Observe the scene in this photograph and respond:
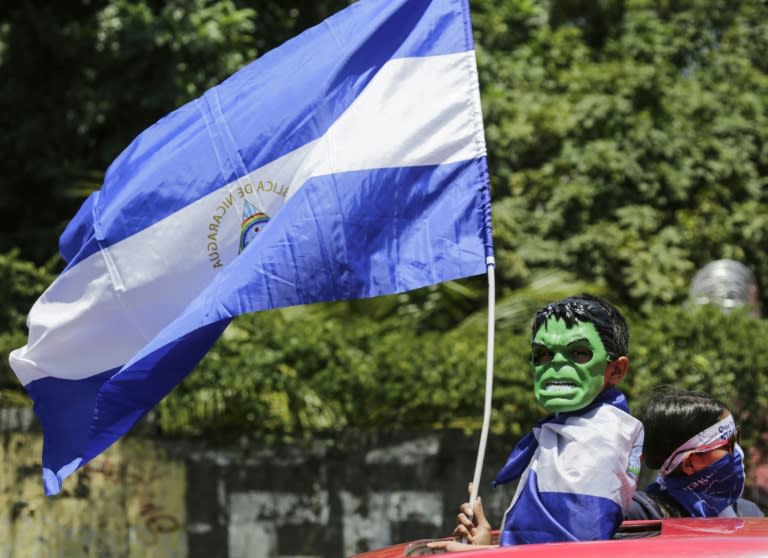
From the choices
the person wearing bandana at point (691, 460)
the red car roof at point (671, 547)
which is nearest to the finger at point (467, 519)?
the red car roof at point (671, 547)

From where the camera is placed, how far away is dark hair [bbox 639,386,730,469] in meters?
3.96

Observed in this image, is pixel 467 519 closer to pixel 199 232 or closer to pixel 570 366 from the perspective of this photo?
pixel 570 366

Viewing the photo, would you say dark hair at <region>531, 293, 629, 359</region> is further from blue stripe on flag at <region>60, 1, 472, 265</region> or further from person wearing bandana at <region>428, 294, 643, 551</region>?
blue stripe on flag at <region>60, 1, 472, 265</region>

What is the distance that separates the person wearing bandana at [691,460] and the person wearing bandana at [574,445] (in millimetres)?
645

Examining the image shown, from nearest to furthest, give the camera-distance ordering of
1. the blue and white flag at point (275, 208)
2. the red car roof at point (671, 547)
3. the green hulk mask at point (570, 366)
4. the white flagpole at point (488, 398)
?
the red car roof at point (671, 547) → the green hulk mask at point (570, 366) → the white flagpole at point (488, 398) → the blue and white flag at point (275, 208)

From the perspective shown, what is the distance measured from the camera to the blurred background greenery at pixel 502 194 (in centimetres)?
756

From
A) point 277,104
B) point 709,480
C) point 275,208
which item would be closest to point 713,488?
point 709,480

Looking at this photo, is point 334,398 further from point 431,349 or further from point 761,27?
point 761,27

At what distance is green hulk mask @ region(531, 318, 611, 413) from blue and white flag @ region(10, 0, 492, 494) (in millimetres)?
799

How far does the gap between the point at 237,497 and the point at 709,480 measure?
170 inches

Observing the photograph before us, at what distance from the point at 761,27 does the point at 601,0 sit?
80.6 inches

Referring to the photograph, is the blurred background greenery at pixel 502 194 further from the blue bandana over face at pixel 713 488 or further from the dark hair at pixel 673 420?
the blue bandana over face at pixel 713 488

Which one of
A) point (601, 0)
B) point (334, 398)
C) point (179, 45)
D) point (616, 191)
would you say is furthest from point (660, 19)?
point (334, 398)

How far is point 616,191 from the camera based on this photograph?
435 inches
